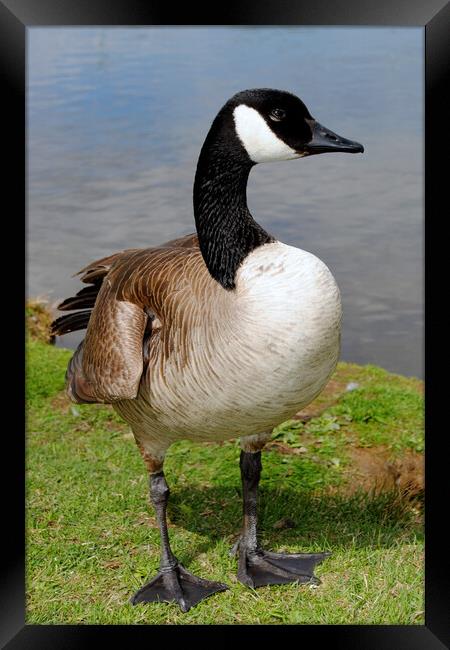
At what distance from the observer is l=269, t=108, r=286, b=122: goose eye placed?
136 inches

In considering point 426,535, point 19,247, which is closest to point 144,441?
point 19,247

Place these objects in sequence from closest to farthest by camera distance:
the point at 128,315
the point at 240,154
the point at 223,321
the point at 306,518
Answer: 1. the point at 223,321
2. the point at 240,154
3. the point at 128,315
4. the point at 306,518

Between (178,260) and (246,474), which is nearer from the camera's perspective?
Answer: (178,260)

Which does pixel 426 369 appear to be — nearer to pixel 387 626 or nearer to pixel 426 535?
pixel 426 535

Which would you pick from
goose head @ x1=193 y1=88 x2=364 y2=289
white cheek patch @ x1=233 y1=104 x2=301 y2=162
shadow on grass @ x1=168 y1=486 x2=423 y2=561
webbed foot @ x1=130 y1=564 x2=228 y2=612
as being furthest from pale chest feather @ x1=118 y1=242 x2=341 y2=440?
shadow on grass @ x1=168 y1=486 x2=423 y2=561

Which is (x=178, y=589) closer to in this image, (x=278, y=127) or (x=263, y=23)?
(x=278, y=127)

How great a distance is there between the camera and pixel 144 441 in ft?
13.5

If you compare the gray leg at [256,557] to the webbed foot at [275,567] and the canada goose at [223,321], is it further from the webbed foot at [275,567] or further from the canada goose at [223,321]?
the canada goose at [223,321]

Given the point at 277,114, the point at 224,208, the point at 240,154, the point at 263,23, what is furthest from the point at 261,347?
the point at 263,23

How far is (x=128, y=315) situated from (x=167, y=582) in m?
1.46

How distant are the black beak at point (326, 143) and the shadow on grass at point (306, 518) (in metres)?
2.29

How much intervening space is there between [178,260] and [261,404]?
0.93 metres

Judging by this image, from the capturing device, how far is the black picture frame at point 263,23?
3.48m

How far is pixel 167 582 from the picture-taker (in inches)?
165
